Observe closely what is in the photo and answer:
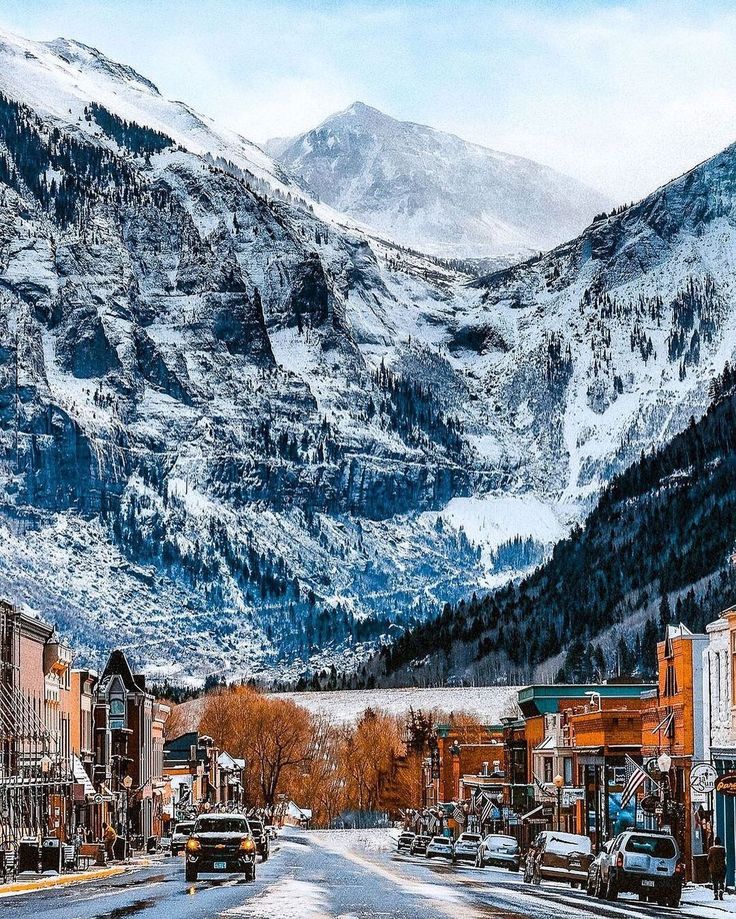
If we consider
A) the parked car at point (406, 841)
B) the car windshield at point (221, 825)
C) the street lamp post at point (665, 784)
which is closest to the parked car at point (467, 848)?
the parked car at point (406, 841)

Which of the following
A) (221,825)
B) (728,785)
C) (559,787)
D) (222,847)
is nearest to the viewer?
(728,785)

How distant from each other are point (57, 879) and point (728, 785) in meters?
25.2

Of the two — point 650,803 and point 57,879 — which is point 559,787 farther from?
point 57,879

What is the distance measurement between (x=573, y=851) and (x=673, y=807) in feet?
15.0

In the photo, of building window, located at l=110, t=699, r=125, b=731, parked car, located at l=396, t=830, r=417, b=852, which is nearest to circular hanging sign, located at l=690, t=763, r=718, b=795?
parked car, located at l=396, t=830, r=417, b=852

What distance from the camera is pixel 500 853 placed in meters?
110

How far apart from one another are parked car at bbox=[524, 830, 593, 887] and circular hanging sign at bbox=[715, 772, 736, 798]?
353 inches

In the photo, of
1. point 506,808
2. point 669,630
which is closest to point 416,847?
point 506,808

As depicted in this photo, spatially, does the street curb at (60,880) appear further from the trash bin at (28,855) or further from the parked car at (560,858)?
the parked car at (560,858)

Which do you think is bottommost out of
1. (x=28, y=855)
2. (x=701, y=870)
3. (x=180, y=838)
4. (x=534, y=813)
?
(x=180, y=838)

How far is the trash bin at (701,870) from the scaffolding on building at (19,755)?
37170 millimetres

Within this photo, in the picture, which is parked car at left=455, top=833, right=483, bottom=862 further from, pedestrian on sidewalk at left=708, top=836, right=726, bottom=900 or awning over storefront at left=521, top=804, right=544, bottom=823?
pedestrian on sidewalk at left=708, top=836, right=726, bottom=900

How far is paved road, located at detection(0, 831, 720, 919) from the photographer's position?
52375mm

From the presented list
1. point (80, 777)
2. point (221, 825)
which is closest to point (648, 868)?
point (221, 825)
